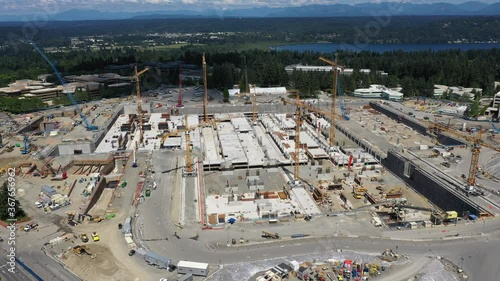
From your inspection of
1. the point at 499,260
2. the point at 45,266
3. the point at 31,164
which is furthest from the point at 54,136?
the point at 499,260

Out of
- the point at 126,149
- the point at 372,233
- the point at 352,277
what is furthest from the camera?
the point at 126,149

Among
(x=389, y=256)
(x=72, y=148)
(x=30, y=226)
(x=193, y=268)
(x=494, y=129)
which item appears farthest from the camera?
(x=494, y=129)

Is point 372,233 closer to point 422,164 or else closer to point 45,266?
point 422,164

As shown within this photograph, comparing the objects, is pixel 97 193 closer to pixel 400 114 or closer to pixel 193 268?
pixel 193 268

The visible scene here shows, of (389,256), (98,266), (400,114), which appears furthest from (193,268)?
(400,114)

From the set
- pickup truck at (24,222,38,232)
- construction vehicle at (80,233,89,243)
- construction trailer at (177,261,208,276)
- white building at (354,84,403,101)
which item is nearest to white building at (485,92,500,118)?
white building at (354,84,403,101)

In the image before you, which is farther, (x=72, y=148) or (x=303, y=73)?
(x=303, y=73)

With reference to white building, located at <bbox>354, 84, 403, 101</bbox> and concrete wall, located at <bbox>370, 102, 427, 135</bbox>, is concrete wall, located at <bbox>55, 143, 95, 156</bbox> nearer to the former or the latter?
concrete wall, located at <bbox>370, 102, 427, 135</bbox>
